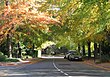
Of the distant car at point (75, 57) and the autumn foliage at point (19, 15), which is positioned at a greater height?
the autumn foliage at point (19, 15)

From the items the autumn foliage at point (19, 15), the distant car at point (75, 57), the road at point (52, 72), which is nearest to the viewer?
the road at point (52, 72)

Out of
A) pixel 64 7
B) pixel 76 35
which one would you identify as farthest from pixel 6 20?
pixel 76 35

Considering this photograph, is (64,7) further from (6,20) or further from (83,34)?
(83,34)

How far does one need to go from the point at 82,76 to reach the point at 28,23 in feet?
67.1

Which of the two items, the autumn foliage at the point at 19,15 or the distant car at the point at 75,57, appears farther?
the distant car at the point at 75,57

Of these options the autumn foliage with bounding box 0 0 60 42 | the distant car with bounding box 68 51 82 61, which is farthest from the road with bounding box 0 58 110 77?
the distant car with bounding box 68 51 82 61

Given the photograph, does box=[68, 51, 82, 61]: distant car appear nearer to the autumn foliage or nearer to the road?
the autumn foliage

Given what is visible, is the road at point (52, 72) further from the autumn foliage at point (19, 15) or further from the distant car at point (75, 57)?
the distant car at point (75, 57)

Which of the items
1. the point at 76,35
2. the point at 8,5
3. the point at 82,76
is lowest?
the point at 82,76

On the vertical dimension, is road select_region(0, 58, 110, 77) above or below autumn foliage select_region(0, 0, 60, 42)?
below

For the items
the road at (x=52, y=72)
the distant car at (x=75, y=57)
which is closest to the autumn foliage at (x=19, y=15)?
the road at (x=52, y=72)

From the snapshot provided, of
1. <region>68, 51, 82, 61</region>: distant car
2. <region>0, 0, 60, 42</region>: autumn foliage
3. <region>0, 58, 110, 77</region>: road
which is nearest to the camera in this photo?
<region>0, 58, 110, 77</region>: road

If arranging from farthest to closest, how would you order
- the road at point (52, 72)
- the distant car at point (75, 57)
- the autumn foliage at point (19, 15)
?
the distant car at point (75, 57)
the autumn foliage at point (19, 15)
the road at point (52, 72)

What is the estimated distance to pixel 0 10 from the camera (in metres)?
36.5
